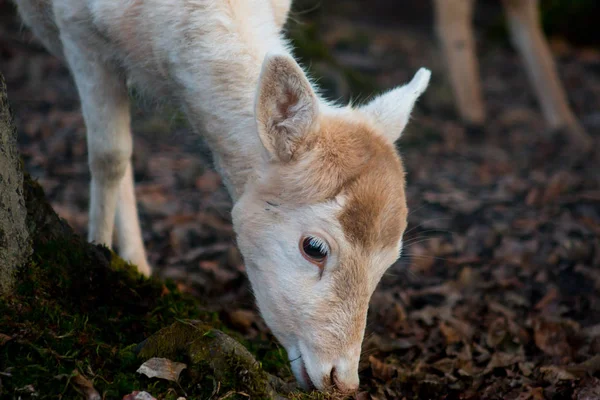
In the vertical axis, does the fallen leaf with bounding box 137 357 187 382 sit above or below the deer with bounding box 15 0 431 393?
below

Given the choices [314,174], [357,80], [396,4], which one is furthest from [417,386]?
[396,4]

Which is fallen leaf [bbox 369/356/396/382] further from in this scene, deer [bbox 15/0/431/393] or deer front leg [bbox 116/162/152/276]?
deer front leg [bbox 116/162/152/276]

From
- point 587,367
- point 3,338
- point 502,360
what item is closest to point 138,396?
point 3,338

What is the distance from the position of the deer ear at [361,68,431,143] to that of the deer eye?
28.6 inches

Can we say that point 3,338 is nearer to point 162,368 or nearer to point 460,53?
point 162,368

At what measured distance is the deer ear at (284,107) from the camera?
3203mm

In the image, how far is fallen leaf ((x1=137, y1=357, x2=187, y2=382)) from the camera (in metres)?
3.02

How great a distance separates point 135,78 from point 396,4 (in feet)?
40.0

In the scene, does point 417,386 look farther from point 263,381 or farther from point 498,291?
point 498,291

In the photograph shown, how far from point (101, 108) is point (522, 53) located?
6.72 metres

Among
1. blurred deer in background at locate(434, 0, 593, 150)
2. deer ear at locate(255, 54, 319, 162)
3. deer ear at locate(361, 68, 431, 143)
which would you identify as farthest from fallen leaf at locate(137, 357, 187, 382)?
blurred deer in background at locate(434, 0, 593, 150)

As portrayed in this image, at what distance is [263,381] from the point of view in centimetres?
313

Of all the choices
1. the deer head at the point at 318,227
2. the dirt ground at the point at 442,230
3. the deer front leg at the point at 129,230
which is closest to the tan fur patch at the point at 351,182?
the deer head at the point at 318,227

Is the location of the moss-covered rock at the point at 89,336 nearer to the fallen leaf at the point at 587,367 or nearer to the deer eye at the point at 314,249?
the deer eye at the point at 314,249
